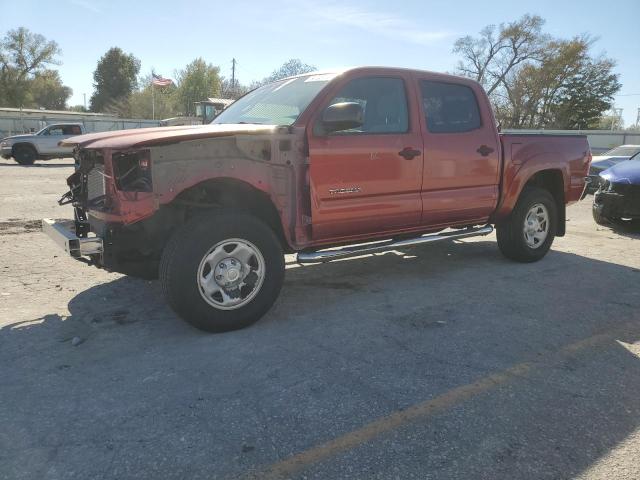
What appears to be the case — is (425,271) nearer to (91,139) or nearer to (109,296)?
(109,296)

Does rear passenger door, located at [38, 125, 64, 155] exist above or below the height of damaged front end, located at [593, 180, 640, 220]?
above

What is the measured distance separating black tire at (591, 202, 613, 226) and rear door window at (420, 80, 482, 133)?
4435 mm

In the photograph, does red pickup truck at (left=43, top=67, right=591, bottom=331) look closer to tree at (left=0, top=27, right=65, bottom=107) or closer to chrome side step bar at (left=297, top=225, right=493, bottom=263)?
chrome side step bar at (left=297, top=225, right=493, bottom=263)

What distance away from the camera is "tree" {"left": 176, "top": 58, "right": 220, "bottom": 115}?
244 feet

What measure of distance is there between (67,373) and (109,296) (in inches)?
61.1

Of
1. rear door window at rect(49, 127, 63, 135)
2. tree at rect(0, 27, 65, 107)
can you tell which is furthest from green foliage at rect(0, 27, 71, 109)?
rear door window at rect(49, 127, 63, 135)

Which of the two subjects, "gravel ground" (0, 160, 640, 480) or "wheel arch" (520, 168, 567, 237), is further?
"wheel arch" (520, 168, 567, 237)

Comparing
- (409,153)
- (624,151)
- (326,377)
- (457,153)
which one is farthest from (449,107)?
(624,151)

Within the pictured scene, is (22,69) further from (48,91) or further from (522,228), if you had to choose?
(522,228)

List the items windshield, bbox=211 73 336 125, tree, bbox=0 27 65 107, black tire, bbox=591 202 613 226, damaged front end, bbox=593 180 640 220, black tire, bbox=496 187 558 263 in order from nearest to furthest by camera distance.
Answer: windshield, bbox=211 73 336 125, black tire, bbox=496 187 558 263, damaged front end, bbox=593 180 640 220, black tire, bbox=591 202 613 226, tree, bbox=0 27 65 107

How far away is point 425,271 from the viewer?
19.2 ft

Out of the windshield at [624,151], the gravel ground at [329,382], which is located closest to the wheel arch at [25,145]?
the gravel ground at [329,382]

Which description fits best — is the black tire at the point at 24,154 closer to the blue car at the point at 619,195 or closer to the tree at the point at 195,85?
the blue car at the point at 619,195

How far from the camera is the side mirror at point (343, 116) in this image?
398cm
